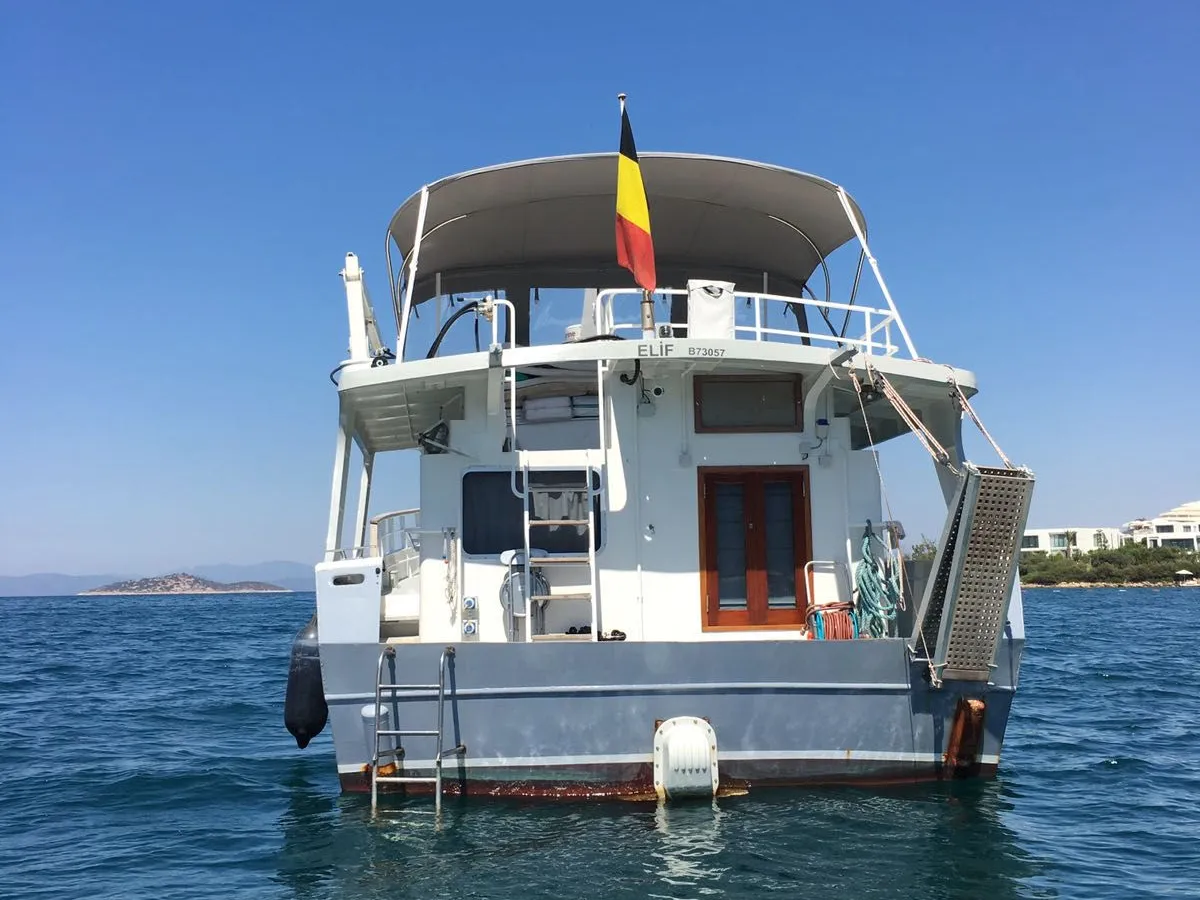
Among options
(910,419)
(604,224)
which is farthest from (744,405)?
(604,224)

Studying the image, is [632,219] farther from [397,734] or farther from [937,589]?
[397,734]

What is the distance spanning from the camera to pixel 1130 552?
273 ft

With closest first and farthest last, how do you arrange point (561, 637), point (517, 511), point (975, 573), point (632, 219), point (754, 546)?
point (975, 573), point (561, 637), point (632, 219), point (754, 546), point (517, 511)

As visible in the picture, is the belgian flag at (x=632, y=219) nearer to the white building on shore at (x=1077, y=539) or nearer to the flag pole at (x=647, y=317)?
the flag pole at (x=647, y=317)

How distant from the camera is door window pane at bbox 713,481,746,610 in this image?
944 cm

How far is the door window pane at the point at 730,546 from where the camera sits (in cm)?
944

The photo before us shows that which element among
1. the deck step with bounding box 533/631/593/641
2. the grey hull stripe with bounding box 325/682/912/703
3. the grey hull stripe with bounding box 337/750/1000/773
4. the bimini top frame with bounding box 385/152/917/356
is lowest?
the grey hull stripe with bounding box 337/750/1000/773

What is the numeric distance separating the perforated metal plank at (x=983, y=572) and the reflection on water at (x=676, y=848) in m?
1.23

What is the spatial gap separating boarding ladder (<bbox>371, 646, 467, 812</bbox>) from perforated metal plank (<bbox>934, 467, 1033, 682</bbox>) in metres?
3.80

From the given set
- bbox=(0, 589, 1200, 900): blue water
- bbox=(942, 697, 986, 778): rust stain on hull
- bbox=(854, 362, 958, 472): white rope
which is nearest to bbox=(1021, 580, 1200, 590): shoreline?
bbox=(0, 589, 1200, 900): blue water

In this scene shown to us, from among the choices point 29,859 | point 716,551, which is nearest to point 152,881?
point 29,859

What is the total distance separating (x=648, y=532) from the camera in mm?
9422

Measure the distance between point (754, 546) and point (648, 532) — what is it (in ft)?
3.23

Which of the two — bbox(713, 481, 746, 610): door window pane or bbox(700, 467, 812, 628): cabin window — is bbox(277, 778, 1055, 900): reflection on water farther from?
bbox(713, 481, 746, 610): door window pane
